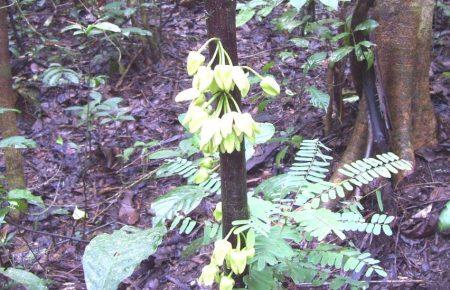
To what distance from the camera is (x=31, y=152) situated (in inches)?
195

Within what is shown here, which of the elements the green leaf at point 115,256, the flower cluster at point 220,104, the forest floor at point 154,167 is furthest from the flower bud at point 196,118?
the forest floor at point 154,167

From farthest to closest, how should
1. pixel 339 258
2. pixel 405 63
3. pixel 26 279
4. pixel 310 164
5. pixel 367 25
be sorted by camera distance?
pixel 405 63 < pixel 367 25 < pixel 26 279 < pixel 310 164 < pixel 339 258

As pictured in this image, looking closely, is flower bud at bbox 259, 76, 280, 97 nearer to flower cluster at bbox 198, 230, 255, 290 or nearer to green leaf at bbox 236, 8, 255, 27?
flower cluster at bbox 198, 230, 255, 290

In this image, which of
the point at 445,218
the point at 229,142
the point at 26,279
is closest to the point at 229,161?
the point at 229,142

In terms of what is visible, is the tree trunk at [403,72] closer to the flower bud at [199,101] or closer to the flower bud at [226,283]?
the flower bud at [226,283]

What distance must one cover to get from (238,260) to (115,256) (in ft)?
2.37

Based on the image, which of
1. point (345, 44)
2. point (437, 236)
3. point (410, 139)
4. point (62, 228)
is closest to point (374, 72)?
point (345, 44)

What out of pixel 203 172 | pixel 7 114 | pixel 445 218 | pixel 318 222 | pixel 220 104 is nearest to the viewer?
pixel 220 104

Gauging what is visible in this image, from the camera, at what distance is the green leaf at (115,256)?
1868 millimetres

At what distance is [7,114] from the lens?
363 cm

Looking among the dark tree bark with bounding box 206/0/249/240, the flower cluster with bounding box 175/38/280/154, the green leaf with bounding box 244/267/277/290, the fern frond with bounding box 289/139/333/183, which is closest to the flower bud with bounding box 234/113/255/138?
the flower cluster with bounding box 175/38/280/154

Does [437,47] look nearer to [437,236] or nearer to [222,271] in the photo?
[437,236]

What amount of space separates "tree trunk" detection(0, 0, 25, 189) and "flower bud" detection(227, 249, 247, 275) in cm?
273

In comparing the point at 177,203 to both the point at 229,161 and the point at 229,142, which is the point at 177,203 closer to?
the point at 229,161
